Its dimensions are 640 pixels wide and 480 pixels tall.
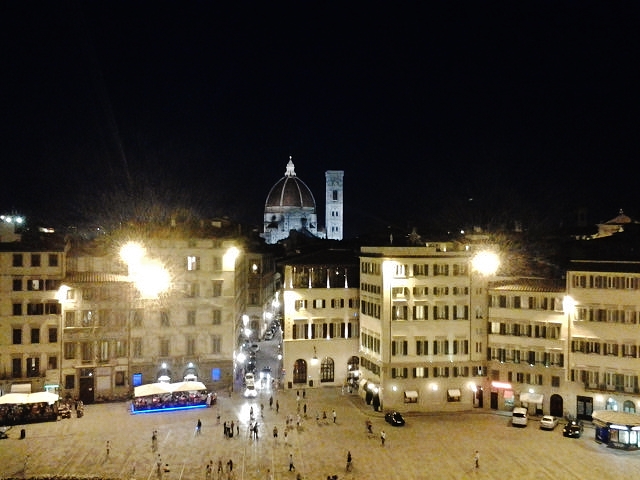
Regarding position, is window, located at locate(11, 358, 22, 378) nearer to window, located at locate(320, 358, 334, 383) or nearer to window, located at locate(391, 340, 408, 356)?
window, located at locate(320, 358, 334, 383)

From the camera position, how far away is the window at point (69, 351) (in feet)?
185

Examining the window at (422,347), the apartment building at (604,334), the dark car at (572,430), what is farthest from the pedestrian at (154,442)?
the apartment building at (604,334)

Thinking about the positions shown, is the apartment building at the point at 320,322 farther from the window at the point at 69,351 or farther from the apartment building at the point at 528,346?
the window at the point at 69,351

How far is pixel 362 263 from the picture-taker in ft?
201

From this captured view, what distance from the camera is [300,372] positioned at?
63156mm

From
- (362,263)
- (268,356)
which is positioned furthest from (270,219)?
(362,263)

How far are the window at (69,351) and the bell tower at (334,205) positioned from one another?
136958 millimetres

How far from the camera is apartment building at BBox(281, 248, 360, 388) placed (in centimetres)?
6250

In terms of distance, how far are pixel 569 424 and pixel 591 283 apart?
10.9m

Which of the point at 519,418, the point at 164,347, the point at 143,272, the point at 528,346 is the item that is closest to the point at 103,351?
the point at 164,347

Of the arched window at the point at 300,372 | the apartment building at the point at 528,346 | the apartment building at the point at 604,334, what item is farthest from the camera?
the arched window at the point at 300,372

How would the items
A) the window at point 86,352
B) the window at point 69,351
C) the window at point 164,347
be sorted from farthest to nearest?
the window at point 164,347 → the window at point 86,352 → the window at point 69,351

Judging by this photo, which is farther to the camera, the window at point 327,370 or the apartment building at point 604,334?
the window at point 327,370

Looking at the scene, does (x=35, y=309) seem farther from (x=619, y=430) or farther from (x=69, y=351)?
(x=619, y=430)
